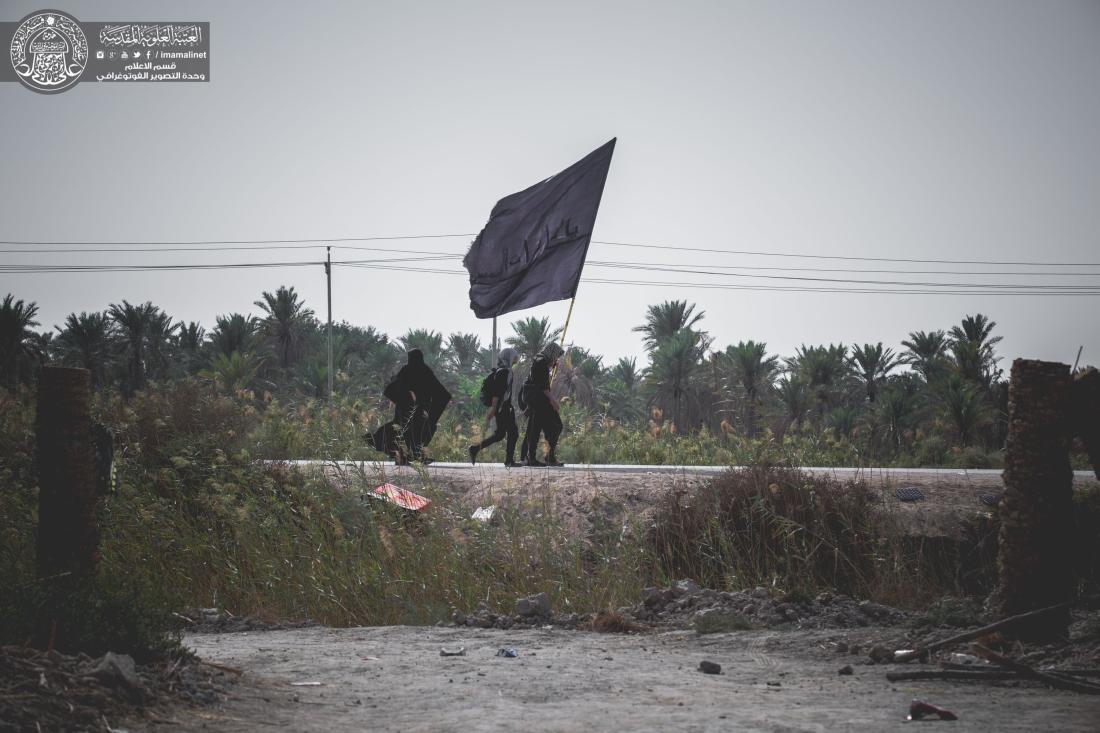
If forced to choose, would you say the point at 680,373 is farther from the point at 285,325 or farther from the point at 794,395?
the point at 285,325

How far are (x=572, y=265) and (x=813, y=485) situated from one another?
3395 millimetres

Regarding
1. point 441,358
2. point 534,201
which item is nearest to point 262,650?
point 534,201

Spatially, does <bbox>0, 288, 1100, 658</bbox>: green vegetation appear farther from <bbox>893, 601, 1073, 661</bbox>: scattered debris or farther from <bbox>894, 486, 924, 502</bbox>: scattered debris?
<bbox>893, 601, 1073, 661</bbox>: scattered debris

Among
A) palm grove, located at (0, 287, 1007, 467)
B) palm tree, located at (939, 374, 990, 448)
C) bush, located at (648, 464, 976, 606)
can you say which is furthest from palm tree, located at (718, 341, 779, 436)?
bush, located at (648, 464, 976, 606)

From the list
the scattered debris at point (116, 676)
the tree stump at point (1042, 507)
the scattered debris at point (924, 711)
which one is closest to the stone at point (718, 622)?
the tree stump at point (1042, 507)

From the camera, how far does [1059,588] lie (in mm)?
5145

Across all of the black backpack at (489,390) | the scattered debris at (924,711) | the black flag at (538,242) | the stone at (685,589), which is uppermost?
the black flag at (538,242)

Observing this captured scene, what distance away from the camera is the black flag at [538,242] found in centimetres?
995

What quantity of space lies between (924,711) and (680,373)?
5073cm

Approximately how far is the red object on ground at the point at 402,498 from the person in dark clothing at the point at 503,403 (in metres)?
3.82

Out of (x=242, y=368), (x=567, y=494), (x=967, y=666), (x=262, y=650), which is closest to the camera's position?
(x=967, y=666)

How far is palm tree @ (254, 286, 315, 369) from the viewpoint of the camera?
5877cm

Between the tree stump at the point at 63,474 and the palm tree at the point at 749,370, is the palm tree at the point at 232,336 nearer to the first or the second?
the palm tree at the point at 749,370

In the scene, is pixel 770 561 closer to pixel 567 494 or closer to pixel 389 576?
pixel 567 494
